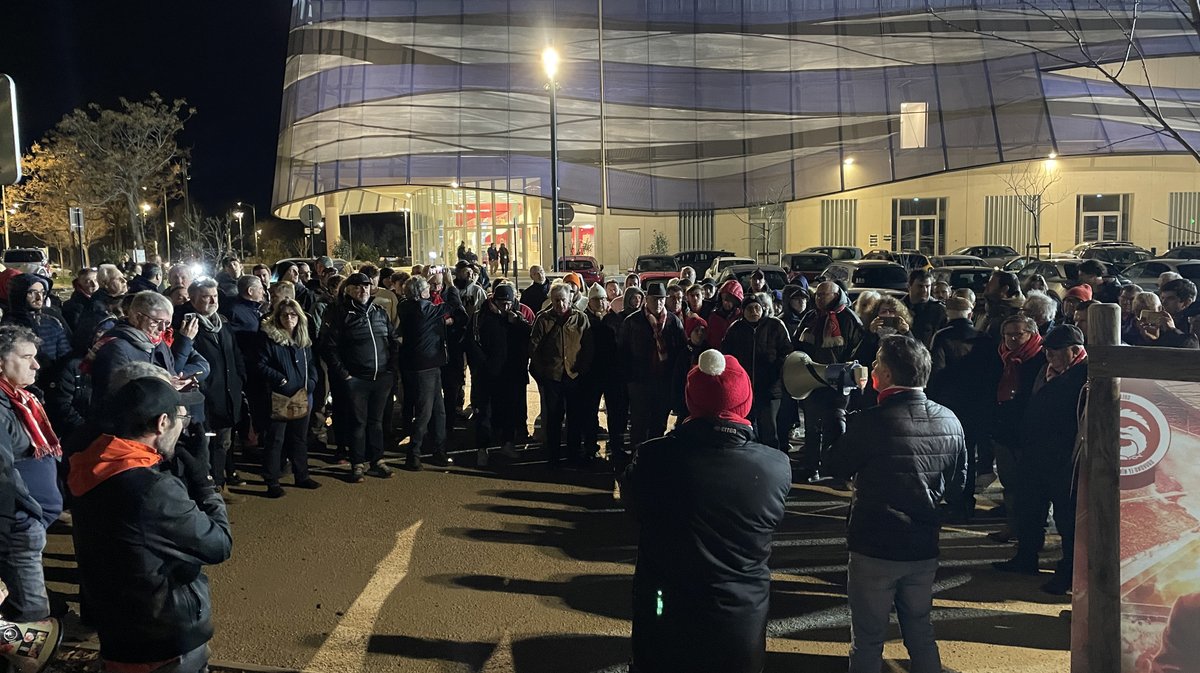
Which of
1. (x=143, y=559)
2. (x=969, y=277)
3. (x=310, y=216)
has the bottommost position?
(x=143, y=559)

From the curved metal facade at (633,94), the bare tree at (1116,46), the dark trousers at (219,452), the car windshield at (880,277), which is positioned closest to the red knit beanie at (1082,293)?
the bare tree at (1116,46)

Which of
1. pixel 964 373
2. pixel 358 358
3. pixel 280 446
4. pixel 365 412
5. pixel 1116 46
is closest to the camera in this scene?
pixel 964 373

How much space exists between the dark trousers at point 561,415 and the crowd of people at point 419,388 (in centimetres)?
3

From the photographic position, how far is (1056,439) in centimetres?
528

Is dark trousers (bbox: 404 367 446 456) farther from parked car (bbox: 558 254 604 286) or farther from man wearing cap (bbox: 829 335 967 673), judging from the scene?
parked car (bbox: 558 254 604 286)

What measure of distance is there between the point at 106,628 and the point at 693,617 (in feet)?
6.91

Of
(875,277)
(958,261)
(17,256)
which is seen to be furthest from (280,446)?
(17,256)

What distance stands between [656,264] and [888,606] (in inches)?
830

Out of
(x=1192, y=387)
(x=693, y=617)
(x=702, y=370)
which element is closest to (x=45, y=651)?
(x=693, y=617)

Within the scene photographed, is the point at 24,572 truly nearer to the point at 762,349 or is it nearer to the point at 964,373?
the point at 762,349

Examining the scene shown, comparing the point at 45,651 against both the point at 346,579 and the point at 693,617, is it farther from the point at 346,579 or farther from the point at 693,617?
the point at 693,617

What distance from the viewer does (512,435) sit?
29.5 feet

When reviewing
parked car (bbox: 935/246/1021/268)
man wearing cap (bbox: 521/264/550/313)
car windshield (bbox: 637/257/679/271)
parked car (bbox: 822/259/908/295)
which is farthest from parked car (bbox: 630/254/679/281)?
parked car (bbox: 935/246/1021/268)

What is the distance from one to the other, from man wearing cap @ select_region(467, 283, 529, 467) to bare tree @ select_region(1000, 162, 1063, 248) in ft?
117
